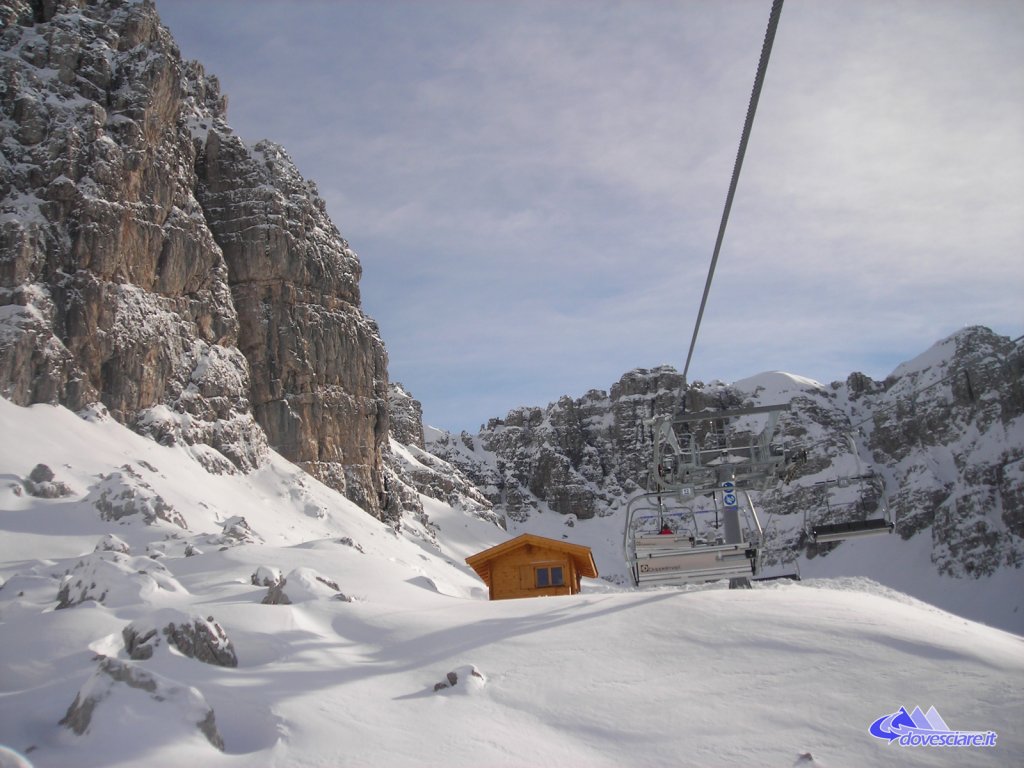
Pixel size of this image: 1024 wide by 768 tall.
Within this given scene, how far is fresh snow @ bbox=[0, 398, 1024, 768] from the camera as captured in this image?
9.27 metres

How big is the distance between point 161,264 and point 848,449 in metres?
56.3

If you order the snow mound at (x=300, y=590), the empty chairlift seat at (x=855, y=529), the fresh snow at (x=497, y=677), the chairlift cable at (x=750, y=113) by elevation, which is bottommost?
the fresh snow at (x=497, y=677)

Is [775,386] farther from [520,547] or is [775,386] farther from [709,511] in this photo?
[709,511]

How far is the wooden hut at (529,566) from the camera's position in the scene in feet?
96.8

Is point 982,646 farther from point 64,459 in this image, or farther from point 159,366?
point 159,366

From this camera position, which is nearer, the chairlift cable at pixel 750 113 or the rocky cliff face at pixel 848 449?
the chairlift cable at pixel 750 113

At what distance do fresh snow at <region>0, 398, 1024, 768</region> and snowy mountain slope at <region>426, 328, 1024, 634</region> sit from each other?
42.7 meters

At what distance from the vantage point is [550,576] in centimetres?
2972

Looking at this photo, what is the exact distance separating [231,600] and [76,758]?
26.7 ft

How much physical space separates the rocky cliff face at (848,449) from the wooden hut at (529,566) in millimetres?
41997

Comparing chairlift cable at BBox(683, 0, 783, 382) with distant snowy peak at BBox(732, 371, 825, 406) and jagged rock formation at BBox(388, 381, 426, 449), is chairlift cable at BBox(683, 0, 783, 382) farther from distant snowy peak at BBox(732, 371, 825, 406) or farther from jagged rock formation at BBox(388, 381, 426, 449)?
distant snowy peak at BBox(732, 371, 825, 406)

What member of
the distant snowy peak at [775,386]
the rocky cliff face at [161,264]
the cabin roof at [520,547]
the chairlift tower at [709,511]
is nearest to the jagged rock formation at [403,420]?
the rocky cliff face at [161,264]

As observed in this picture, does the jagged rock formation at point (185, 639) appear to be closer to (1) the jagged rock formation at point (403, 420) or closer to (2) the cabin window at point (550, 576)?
(2) the cabin window at point (550, 576)

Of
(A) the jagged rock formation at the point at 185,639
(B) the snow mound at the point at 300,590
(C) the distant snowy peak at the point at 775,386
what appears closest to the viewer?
(A) the jagged rock formation at the point at 185,639
